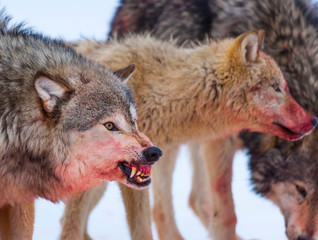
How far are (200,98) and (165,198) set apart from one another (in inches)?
75.0

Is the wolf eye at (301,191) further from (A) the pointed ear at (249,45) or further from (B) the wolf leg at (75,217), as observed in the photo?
(B) the wolf leg at (75,217)

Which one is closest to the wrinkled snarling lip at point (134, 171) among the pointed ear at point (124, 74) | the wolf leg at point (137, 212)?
the pointed ear at point (124, 74)

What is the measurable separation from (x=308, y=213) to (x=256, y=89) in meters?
1.49

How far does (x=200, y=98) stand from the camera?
6.08 m

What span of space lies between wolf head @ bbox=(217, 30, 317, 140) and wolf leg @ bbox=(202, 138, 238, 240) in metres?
1.33

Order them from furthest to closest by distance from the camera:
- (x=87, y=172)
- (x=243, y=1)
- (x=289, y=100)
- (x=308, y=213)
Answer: (x=243, y=1), (x=308, y=213), (x=289, y=100), (x=87, y=172)

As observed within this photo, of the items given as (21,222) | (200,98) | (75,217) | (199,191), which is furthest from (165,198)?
(21,222)

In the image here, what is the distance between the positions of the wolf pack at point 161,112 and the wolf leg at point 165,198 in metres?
0.01

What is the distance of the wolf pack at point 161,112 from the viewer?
4434 mm

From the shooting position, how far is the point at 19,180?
4.57 meters

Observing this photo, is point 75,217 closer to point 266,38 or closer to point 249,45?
point 249,45

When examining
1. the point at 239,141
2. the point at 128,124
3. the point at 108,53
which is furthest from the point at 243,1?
the point at 128,124

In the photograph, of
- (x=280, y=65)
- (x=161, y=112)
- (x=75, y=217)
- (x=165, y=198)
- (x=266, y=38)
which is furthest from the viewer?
(x=165, y=198)

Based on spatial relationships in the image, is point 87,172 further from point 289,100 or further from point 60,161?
point 289,100
